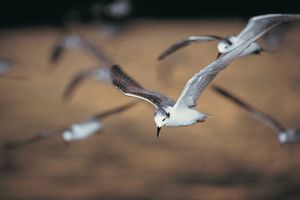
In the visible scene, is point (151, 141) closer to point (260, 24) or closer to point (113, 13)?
point (113, 13)

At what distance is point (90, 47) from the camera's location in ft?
23.4

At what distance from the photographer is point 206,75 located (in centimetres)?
378

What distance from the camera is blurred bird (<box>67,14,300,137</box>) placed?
3727 millimetres

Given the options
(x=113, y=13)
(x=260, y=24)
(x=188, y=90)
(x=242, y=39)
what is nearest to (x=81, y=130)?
(x=242, y=39)

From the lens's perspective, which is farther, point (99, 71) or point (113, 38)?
point (113, 38)

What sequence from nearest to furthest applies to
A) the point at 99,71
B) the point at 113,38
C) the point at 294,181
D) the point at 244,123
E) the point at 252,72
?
the point at 294,181 < the point at 99,71 < the point at 244,123 < the point at 252,72 < the point at 113,38

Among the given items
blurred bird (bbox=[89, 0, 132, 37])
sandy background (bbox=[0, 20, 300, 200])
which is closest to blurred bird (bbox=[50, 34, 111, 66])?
sandy background (bbox=[0, 20, 300, 200])

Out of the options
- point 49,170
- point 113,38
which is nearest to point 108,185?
point 49,170

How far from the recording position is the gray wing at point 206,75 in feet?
12.1

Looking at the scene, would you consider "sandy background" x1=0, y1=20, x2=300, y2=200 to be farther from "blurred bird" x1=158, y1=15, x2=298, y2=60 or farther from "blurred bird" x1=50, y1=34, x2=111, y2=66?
"blurred bird" x1=158, y1=15, x2=298, y2=60

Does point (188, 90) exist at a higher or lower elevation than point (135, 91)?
lower

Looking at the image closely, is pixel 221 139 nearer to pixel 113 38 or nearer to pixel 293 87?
pixel 293 87

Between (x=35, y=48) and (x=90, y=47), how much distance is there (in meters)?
6.21

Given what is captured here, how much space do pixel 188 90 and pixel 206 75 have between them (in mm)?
128
